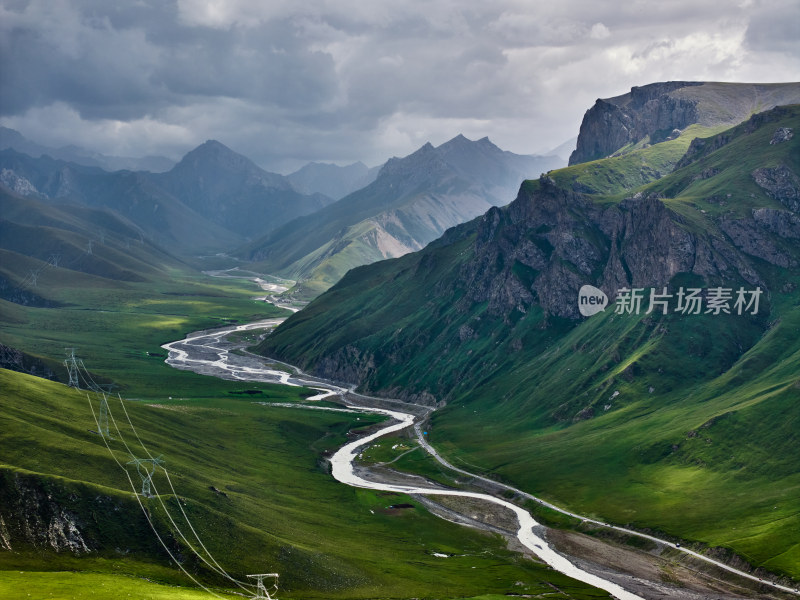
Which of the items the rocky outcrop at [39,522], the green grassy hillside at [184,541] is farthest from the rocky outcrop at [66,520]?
the green grassy hillside at [184,541]

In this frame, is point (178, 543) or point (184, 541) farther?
point (184, 541)

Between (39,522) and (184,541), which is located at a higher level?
(39,522)

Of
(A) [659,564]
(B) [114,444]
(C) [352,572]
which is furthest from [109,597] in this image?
(A) [659,564]

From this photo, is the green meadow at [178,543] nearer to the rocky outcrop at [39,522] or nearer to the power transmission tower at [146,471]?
the rocky outcrop at [39,522]

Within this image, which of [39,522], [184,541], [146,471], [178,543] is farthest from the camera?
[146,471]

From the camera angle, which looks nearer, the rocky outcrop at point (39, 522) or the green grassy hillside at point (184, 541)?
the rocky outcrop at point (39, 522)

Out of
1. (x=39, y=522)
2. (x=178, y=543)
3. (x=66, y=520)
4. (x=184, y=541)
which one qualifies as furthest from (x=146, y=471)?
(x=39, y=522)

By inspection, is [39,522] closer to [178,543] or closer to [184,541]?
[178,543]

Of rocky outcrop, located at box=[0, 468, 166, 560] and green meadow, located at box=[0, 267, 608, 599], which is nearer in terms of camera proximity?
green meadow, located at box=[0, 267, 608, 599]

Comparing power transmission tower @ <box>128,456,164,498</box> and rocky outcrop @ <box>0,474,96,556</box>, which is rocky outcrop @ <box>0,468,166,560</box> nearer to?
rocky outcrop @ <box>0,474,96,556</box>

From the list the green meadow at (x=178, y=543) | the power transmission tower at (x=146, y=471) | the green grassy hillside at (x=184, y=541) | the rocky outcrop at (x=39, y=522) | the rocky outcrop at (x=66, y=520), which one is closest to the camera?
the green meadow at (x=178, y=543)

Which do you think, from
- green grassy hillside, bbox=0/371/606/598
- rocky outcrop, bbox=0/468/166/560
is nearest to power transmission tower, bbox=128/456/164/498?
green grassy hillside, bbox=0/371/606/598

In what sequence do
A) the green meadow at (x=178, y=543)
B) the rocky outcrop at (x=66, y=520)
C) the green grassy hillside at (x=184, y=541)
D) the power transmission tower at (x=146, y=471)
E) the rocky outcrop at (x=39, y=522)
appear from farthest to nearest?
the power transmission tower at (x=146, y=471) → the rocky outcrop at (x=66, y=520) → the green grassy hillside at (x=184, y=541) → the rocky outcrop at (x=39, y=522) → the green meadow at (x=178, y=543)

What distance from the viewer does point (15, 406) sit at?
598ft
